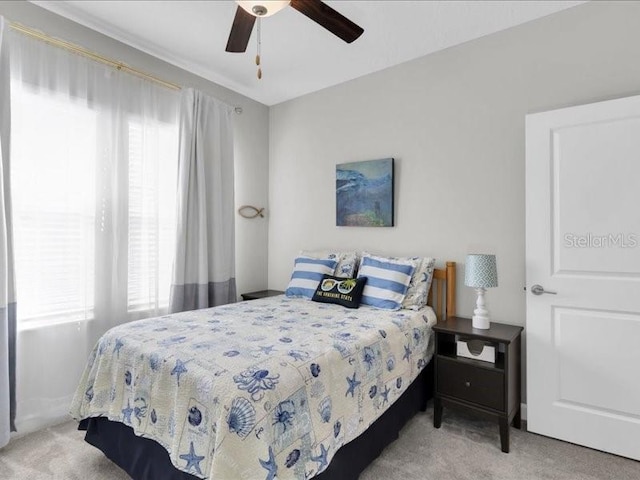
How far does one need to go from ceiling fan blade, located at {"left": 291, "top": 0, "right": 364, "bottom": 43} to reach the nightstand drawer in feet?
7.00

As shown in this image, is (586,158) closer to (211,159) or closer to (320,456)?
(320,456)

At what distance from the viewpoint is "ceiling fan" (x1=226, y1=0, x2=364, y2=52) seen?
1683 mm

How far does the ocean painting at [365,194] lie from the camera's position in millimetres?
3188

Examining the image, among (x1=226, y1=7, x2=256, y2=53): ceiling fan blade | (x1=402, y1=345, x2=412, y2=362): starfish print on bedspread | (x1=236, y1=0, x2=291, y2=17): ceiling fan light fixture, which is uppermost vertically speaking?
(x1=226, y1=7, x2=256, y2=53): ceiling fan blade

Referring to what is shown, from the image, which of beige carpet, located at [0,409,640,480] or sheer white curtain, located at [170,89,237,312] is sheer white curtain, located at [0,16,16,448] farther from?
sheer white curtain, located at [170,89,237,312]

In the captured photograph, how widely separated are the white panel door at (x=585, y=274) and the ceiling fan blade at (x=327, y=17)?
1.33 m

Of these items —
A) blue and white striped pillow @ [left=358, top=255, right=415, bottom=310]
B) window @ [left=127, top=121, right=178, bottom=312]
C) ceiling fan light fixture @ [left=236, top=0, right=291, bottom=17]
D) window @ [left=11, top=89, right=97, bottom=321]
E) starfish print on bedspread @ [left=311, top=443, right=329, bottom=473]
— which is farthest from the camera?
window @ [left=127, top=121, right=178, bottom=312]

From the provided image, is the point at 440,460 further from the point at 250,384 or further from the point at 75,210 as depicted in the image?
the point at 75,210

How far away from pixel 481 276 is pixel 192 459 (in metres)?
1.97

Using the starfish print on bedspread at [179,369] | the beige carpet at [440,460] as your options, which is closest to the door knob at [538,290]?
the beige carpet at [440,460]

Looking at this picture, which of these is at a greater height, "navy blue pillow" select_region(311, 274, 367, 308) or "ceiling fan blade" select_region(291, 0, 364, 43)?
"ceiling fan blade" select_region(291, 0, 364, 43)

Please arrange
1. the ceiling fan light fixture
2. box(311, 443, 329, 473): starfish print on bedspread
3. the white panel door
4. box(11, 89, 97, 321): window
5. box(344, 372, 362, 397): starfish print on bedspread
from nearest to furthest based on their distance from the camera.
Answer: box(311, 443, 329, 473): starfish print on bedspread → the ceiling fan light fixture → box(344, 372, 362, 397): starfish print on bedspread → the white panel door → box(11, 89, 97, 321): window

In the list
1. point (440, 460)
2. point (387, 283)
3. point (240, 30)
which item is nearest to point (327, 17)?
point (240, 30)

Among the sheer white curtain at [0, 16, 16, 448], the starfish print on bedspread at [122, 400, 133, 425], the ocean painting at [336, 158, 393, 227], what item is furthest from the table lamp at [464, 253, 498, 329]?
the sheer white curtain at [0, 16, 16, 448]
